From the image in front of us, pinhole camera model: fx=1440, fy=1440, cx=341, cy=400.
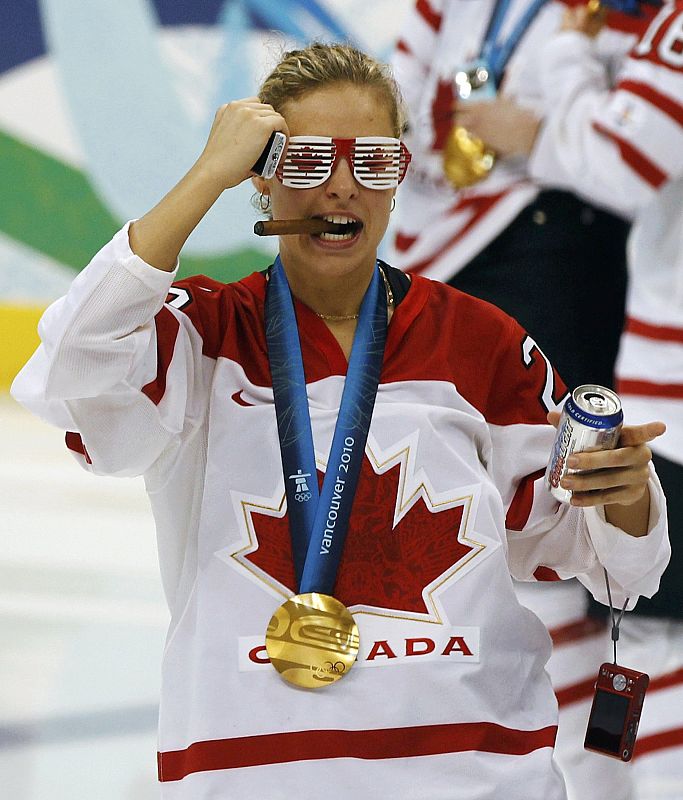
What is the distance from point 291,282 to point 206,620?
431 millimetres

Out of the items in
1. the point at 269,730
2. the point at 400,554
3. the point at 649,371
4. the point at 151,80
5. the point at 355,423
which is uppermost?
the point at 355,423

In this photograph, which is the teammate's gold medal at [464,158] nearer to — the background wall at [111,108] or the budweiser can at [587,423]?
the budweiser can at [587,423]

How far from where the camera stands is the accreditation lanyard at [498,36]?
296 cm

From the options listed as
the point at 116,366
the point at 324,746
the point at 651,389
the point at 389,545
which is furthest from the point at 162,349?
the point at 651,389

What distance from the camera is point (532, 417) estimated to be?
5.65 ft

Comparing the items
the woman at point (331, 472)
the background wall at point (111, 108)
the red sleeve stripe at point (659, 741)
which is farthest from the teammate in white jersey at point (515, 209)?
the background wall at point (111, 108)

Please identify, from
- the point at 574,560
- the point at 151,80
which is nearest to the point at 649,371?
the point at 574,560

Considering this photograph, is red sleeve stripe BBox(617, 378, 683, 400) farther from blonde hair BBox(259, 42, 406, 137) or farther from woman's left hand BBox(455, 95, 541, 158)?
blonde hair BBox(259, 42, 406, 137)

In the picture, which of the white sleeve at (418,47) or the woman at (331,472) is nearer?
the woman at (331,472)

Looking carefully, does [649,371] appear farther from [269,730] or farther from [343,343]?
[269,730]

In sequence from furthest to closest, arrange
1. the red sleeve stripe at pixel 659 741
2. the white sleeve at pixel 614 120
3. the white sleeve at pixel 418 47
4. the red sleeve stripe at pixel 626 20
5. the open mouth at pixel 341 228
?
the white sleeve at pixel 418 47
the red sleeve stripe at pixel 626 20
the white sleeve at pixel 614 120
the red sleeve stripe at pixel 659 741
the open mouth at pixel 341 228

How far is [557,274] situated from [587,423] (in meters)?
1.57

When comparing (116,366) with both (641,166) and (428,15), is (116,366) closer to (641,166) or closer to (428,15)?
(641,166)

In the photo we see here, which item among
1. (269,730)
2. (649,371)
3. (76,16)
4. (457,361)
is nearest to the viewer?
(269,730)
